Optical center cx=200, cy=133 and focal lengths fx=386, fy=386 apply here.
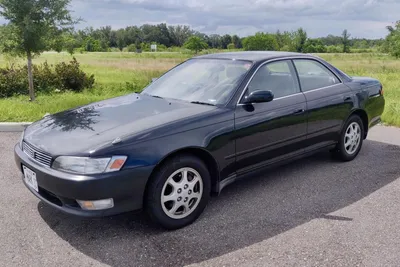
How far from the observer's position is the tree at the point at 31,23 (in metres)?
9.38

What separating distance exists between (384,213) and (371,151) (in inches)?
89.1

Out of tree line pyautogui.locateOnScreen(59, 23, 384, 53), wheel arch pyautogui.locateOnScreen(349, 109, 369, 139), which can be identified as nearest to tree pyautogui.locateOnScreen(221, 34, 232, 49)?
tree line pyautogui.locateOnScreen(59, 23, 384, 53)

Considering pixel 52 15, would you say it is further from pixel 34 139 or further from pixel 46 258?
pixel 46 258

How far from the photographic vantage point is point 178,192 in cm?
334

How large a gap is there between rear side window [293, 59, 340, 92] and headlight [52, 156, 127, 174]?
8.30ft

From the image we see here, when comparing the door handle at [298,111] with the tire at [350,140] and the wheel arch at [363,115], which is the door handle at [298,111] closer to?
the tire at [350,140]

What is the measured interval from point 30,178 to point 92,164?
0.82m

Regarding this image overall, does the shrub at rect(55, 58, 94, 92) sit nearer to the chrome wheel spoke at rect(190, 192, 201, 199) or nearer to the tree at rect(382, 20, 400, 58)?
the chrome wheel spoke at rect(190, 192, 201, 199)

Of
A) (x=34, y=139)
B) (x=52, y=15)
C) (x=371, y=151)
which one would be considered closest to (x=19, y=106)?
(x=52, y=15)

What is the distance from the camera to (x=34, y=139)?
3486 millimetres

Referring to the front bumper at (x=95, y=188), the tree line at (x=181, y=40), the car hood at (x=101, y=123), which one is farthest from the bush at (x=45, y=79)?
the tree line at (x=181, y=40)

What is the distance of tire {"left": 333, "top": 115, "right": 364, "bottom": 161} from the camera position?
508 centimetres

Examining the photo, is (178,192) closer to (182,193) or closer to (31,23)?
(182,193)

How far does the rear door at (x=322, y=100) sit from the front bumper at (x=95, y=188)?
231 centimetres
